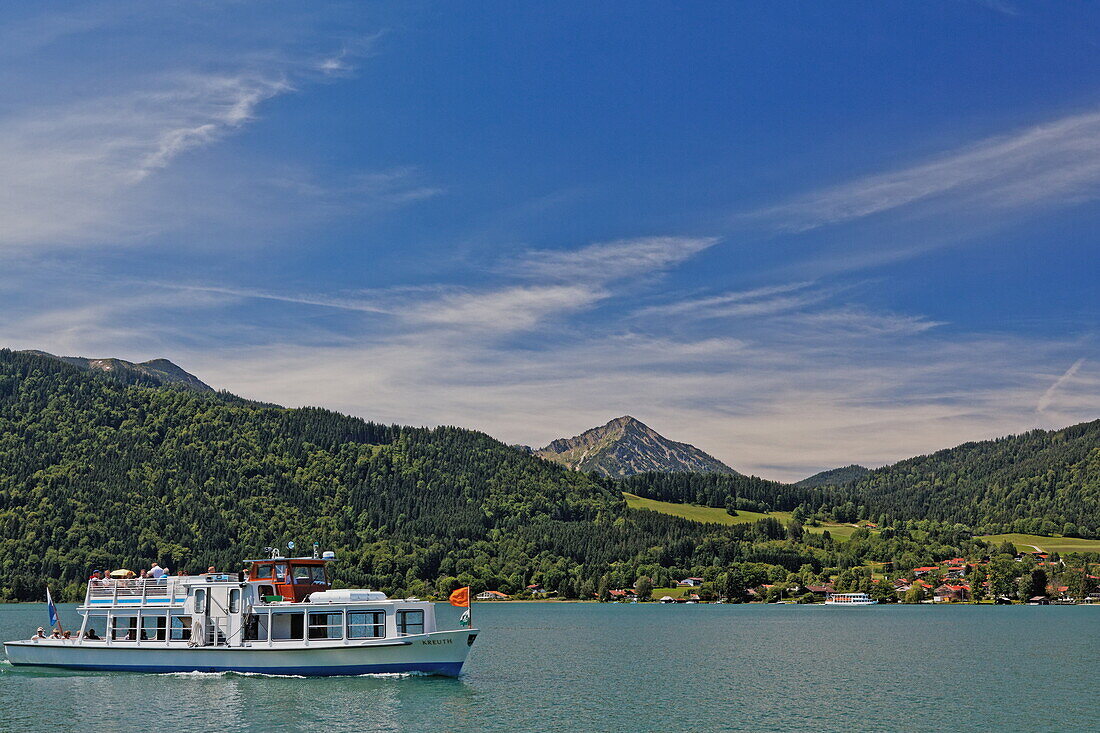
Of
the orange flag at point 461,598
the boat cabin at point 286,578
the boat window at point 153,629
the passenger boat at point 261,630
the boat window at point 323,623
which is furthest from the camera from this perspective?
the boat window at point 153,629

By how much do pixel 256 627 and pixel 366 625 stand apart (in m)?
8.49

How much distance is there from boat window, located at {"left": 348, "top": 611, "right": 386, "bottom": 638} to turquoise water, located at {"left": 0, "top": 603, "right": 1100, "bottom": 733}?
3344 mm

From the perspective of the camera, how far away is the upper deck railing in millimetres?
78188

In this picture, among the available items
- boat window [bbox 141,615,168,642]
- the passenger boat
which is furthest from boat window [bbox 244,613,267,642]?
boat window [bbox 141,615,168,642]

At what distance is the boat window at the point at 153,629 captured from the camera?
78.9 metres

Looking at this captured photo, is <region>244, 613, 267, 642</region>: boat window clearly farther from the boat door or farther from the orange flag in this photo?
the orange flag

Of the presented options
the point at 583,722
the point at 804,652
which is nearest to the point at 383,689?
the point at 583,722

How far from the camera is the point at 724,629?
164750mm

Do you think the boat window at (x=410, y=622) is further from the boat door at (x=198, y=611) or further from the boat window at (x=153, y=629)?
the boat window at (x=153, y=629)

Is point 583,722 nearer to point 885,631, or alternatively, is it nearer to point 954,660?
point 954,660

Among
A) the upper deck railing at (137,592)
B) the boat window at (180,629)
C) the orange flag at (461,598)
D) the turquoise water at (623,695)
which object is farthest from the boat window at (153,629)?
the orange flag at (461,598)

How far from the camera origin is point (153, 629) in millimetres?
79000

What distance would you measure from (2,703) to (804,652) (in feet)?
259

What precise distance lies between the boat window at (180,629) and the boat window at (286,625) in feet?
23.8
